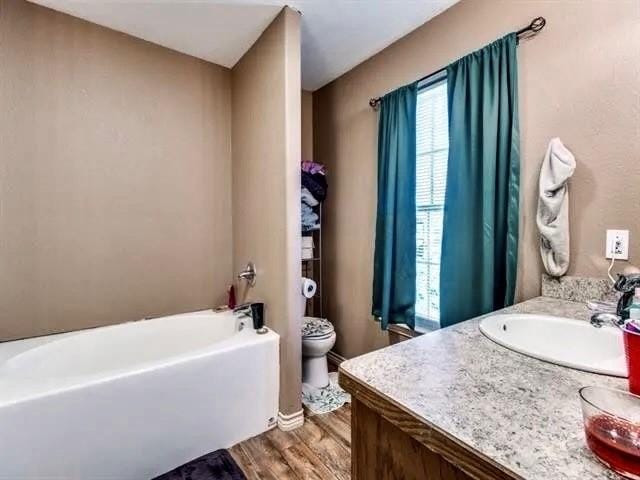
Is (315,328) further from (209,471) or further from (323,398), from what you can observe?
(209,471)

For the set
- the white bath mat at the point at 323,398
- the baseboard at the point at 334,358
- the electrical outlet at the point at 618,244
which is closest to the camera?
the electrical outlet at the point at 618,244

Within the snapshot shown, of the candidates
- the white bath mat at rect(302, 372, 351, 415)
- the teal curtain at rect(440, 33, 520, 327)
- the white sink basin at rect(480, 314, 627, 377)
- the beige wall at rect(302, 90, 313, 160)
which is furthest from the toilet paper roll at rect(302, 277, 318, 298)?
the beige wall at rect(302, 90, 313, 160)

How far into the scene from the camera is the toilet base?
7.35 ft

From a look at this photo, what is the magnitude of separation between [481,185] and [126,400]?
2.02 metres

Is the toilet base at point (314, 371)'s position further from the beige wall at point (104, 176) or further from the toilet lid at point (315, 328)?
the beige wall at point (104, 176)

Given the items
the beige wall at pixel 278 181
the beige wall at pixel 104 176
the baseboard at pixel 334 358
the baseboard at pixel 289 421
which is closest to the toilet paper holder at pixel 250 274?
the beige wall at pixel 278 181

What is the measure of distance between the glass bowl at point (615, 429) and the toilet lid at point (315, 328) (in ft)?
5.89

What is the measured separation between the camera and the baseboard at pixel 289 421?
1.84m

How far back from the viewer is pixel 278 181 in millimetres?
1897

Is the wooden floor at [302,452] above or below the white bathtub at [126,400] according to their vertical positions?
below

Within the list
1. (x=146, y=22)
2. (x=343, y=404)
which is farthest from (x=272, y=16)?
(x=343, y=404)

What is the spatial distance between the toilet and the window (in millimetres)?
653

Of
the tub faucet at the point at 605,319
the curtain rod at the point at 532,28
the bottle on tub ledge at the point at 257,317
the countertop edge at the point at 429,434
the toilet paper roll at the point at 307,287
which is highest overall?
the curtain rod at the point at 532,28

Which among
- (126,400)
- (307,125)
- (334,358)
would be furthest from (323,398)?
(307,125)
